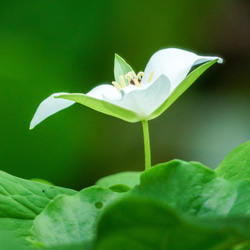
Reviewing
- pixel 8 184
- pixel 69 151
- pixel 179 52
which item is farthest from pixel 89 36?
pixel 8 184

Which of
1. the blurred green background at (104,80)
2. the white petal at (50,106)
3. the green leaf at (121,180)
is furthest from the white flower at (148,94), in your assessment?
the blurred green background at (104,80)

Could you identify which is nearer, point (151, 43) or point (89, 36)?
point (89, 36)

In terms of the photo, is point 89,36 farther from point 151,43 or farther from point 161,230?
point 161,230

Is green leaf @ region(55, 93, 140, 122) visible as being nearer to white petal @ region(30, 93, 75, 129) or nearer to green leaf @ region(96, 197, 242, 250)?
white petal @ region(30, 93, 75, 129)

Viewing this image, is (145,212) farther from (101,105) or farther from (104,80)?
(104,80)

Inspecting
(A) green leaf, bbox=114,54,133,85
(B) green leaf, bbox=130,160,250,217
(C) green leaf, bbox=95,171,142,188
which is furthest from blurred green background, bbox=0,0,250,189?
(B) green leaf, bbox=130,160,250,217

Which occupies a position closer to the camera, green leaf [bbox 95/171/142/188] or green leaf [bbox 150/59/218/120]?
green leaf [bbox 150/59/218/120]
